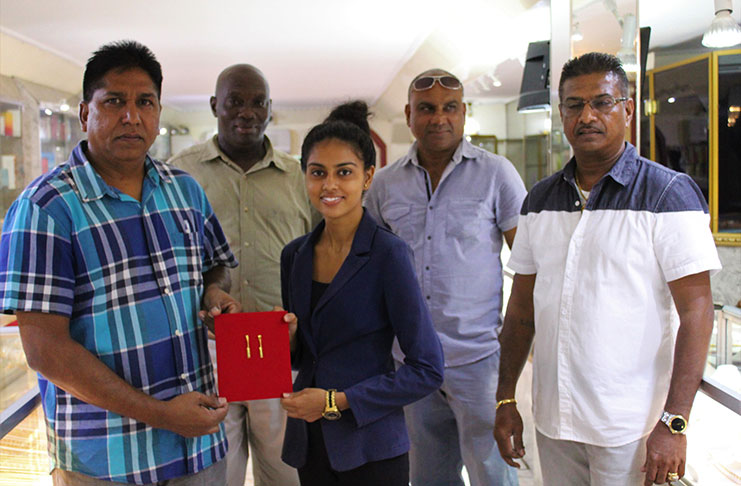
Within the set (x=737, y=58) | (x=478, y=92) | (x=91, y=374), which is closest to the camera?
(x=91, y=374)

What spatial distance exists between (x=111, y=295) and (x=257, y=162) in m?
1.20

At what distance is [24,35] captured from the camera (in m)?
6.23

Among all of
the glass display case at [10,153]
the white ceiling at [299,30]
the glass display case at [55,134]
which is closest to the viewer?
the white ceiling at [299,30]

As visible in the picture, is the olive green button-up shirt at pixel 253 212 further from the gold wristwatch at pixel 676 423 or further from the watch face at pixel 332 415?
the gold wristwatch at pixel 676 423

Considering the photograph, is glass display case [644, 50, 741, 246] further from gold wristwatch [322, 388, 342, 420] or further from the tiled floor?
gold wristwatch [322, 388, 342, 420]

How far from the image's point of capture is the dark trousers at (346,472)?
4.80 ft


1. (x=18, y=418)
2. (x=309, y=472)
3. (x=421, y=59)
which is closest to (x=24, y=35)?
(x=421, y=59)

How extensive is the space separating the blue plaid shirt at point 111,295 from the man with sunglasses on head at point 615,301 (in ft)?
3.08

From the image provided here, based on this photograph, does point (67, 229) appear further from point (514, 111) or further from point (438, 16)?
point (438, 16)

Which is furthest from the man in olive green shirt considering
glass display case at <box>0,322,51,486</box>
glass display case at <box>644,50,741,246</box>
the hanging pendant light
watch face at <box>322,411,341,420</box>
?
the hanging pendant light

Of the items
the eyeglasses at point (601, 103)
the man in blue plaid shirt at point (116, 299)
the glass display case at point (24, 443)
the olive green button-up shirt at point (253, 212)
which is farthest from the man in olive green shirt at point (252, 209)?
the eyeglasses at point (601, 103)

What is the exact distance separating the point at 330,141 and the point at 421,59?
18.9 feet

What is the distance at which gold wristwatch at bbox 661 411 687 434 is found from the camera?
1416 mm

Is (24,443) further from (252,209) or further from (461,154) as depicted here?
(461,154)
